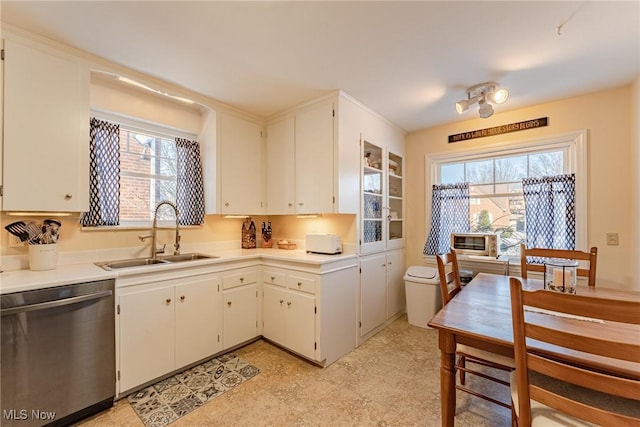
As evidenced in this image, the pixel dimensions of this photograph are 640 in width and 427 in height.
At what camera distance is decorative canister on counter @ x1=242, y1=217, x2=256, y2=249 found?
3.30 metres

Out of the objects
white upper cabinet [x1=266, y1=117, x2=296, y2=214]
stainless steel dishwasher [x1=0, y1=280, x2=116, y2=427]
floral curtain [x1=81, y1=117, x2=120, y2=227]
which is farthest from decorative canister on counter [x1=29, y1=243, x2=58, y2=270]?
white upper cabinet [x1=266, y1=117, x2=296, y2=214]

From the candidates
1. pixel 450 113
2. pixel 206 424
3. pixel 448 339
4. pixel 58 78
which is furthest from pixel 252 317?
pixel 450 113

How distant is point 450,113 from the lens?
3.10 metres

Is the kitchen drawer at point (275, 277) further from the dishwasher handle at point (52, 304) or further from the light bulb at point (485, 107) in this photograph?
the light bulb at point (485, 107)

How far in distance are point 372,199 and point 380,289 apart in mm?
1064

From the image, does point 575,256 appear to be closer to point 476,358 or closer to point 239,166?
point 476,358

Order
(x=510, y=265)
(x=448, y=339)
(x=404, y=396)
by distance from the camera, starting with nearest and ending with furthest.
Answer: (x=448, y=339)
(x=404, y=396)
(x=510, y=265)

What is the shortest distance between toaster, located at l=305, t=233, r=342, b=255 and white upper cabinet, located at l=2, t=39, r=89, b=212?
189 cm

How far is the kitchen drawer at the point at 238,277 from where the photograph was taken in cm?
254

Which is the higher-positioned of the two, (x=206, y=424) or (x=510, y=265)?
(x=510, y=265)

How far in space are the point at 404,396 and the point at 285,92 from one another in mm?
2807

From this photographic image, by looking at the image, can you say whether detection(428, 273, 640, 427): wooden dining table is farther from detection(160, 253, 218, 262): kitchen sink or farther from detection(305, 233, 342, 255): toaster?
detection(160, 253, 218, 262): kitchen sink

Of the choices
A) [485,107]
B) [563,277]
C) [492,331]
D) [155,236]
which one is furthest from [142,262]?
[485,107]

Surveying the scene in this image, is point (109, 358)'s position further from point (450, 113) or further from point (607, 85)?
point (607, 85)
